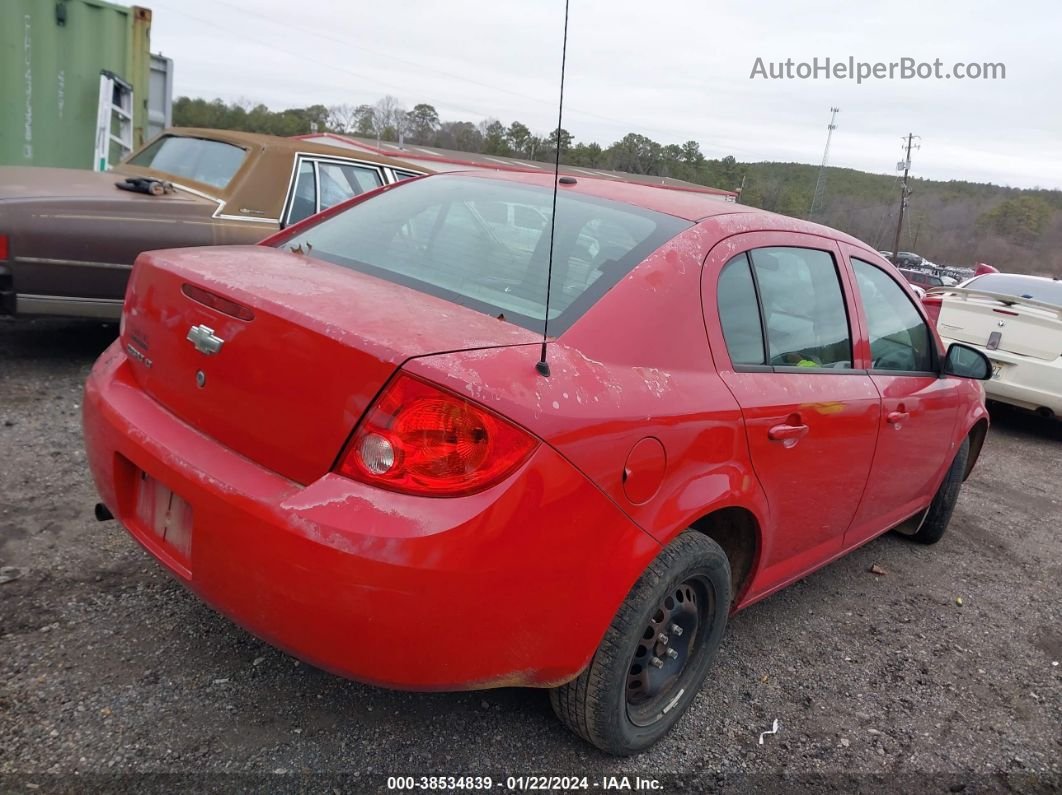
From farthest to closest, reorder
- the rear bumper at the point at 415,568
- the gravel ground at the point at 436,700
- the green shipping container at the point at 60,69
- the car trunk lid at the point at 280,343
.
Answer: the green shipping container at the point at 60,69
the gravel ground at the point at 436,700
the car trunk lid at the point at 280,343
the rear bumper at the point at 415,568

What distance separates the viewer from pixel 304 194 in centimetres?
556

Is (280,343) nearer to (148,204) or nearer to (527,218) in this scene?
(527,218)

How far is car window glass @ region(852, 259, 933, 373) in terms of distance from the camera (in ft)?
10.1

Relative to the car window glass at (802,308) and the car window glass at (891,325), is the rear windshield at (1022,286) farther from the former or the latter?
the car window glass at (802,308)

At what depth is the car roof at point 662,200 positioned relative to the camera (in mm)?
2537

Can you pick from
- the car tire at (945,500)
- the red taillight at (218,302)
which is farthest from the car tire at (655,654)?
the car tire at (945,500)

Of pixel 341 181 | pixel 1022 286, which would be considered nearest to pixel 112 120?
pixel 341 181

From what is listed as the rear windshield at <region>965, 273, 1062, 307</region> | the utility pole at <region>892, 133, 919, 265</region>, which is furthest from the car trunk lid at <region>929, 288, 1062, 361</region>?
the utility pole at <region>892, 133, 919, 265</region>

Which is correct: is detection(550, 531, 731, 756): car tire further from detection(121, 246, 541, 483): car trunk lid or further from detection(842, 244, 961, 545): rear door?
detection(842, 244, 961, 545): rear door

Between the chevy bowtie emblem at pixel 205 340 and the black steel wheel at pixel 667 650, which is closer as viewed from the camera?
the chevy bowtie emblem at pixel 205 340

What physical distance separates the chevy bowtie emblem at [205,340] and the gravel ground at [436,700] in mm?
987

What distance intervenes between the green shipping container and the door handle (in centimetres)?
793

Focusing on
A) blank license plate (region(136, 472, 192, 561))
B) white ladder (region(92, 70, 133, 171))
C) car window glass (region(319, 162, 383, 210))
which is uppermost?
white ladder (region(92, 70, 133, 171))

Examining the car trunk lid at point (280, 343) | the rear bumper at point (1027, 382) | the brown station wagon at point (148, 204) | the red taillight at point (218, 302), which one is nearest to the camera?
the car trunk lid at point (280, 343)
